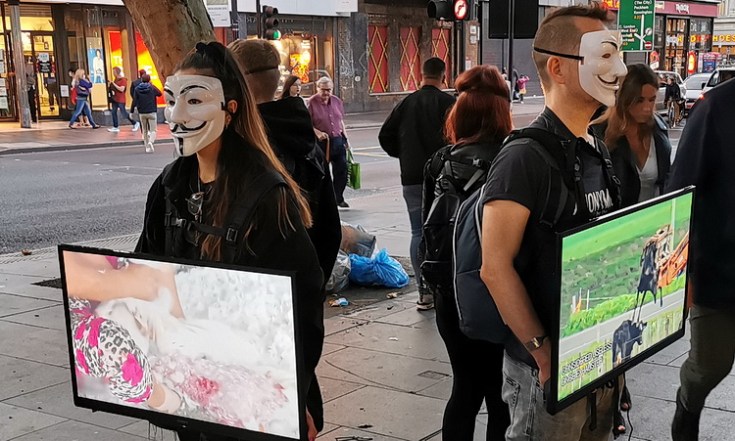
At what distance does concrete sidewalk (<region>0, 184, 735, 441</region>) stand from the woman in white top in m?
1.25

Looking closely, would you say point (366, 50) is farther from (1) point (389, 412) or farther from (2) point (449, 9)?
(1) point (389, 412)

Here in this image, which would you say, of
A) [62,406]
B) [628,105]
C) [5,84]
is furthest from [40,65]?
[628,105]

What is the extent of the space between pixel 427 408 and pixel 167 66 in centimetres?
323

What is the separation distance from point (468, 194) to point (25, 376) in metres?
3.32

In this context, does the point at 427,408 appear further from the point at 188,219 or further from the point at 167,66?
the point at 167,66

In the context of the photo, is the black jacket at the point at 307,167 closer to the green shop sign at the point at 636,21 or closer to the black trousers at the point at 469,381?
the black trousers at the point at 469,381

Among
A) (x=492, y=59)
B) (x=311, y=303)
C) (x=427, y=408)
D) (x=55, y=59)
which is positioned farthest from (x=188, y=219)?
(x=492, y=59)

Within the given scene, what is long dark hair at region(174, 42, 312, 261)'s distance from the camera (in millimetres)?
2529

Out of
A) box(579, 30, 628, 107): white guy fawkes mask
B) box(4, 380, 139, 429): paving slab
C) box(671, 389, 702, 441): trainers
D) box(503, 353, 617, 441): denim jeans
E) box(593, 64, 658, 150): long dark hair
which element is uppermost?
box(579, 30, 628, 107): white guy fawkes mask

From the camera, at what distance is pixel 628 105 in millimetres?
5152

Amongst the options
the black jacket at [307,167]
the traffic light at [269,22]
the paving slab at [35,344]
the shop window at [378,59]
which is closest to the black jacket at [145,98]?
the traffic light at [269,22]

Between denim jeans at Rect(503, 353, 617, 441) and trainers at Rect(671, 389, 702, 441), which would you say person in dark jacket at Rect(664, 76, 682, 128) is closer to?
trainers at Rect(671, 389, 702, 441)

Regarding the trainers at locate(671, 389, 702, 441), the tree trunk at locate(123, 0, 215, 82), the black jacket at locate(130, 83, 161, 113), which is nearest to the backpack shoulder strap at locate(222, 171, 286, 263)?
the trainers at locate(671, 389, 702, 441)

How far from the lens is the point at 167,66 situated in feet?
20.3
